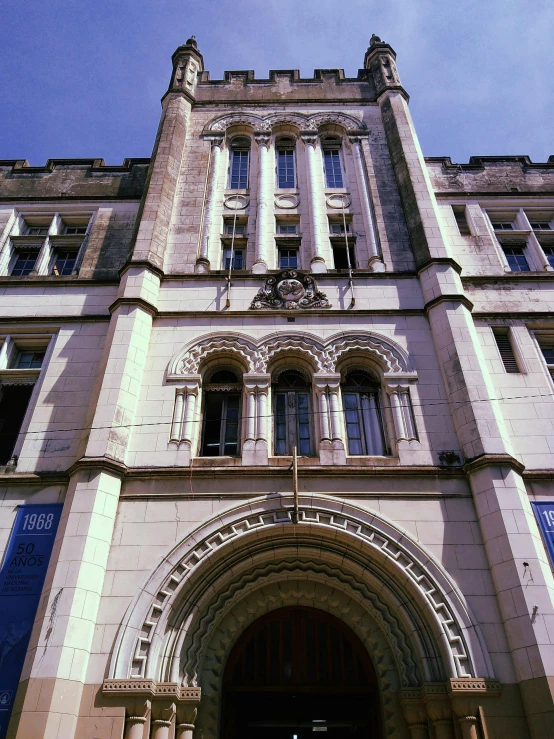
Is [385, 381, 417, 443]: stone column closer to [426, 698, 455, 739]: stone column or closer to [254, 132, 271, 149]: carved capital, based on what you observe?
[426, 698, 455, 739]: stone column

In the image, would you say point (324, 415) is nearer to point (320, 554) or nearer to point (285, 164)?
point (320, 554)

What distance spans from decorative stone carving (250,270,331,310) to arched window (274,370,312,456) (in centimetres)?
199

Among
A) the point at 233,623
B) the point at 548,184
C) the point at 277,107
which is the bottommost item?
the point at 233,623

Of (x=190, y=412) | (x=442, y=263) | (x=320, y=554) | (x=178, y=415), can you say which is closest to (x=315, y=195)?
(x=442, y=263)

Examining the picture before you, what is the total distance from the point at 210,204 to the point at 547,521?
12978mm

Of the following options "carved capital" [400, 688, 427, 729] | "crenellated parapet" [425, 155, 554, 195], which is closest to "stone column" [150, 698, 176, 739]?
"carved capital" [400, 688, 427, 729]

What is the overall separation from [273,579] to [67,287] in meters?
10.00

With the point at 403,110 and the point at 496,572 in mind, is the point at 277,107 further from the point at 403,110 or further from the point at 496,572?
the point at 496,572

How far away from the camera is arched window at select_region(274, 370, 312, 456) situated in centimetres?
1276

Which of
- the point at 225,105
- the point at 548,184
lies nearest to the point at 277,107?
the point at 225,105

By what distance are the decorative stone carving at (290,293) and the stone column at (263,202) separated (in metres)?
0.85

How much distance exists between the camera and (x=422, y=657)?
9.84 metres

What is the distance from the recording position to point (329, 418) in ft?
41.5

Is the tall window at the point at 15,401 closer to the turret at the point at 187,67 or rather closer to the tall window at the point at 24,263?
the tall window at the point at 24,263
